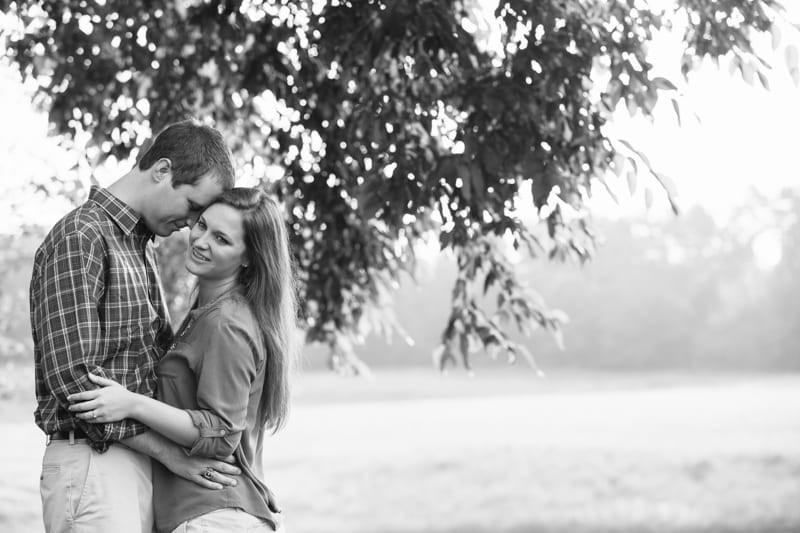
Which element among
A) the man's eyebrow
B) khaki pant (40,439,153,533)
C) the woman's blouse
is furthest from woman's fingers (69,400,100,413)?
the man's eyebrow

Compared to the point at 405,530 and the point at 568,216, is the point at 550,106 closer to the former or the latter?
the point at 568,216

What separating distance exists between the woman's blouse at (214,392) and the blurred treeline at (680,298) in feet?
141

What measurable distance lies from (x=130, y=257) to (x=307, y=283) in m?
3.70

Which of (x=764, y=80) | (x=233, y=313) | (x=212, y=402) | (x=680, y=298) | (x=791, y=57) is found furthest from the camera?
(x=680, y=298)

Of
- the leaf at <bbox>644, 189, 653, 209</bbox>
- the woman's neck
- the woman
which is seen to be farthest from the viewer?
the leaf at <bbox>644, 189, 653, 209</bbox>

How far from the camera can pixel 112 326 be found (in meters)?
2.68

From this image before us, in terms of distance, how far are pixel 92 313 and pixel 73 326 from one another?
6cm

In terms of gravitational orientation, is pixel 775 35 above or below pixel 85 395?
above

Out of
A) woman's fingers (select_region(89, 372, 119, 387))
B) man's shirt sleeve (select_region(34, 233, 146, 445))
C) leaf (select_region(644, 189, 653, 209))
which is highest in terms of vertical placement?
leaf (select_region(644, 189, 653, 209))

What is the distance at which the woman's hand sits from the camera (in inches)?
100

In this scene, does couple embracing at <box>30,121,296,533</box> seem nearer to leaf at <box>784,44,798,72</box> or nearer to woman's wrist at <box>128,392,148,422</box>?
woman's wrist at <box>128,392,148,422</box>

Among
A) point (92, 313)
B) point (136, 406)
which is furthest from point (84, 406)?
point (92, 313)

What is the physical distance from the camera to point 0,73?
10.6 metres

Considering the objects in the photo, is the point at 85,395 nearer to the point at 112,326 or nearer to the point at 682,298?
the point at 112,326
